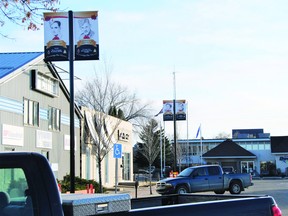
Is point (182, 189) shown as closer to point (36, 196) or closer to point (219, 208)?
point (219, 208)

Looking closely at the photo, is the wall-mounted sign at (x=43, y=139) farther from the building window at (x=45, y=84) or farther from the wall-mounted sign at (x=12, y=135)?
the building window at (x=45, y=84)

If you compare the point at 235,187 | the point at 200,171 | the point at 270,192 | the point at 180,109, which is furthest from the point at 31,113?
the point at 180,109

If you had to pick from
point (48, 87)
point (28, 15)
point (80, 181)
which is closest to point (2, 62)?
point (48, 87)

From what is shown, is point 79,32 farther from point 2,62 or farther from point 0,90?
point 2,62

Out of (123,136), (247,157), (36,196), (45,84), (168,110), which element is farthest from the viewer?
(247,157)

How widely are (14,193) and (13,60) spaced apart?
26226 mm

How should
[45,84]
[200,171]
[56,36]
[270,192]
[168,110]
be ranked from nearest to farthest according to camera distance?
[56,36] < [200,171] < [270,192] < [45,84] < [168,110]

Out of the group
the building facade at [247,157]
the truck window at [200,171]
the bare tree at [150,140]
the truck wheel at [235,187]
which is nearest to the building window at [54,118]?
the truck window at [200,171]

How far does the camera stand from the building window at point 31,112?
27.5 metres

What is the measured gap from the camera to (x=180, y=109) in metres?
43.0

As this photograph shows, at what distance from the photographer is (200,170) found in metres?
28.1

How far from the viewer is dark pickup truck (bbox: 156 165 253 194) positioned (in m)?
27.1

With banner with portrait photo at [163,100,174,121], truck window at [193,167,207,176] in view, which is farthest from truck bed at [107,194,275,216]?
banner with portrait photo at [163,100,174,121]

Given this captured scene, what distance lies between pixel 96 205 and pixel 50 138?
27.1 meters
